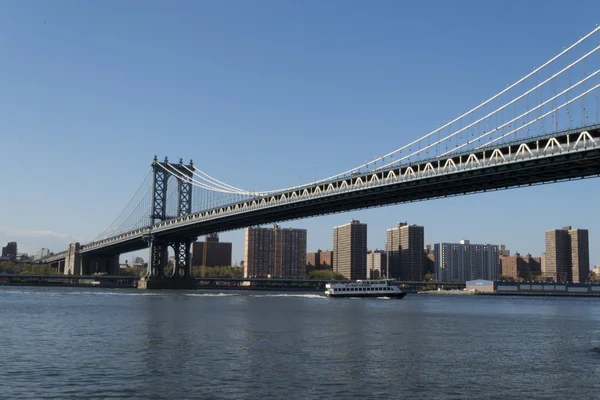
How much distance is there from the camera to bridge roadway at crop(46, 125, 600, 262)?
162 feet

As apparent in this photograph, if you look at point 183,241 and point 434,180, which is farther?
point 183,241

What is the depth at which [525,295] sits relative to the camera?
168 meters

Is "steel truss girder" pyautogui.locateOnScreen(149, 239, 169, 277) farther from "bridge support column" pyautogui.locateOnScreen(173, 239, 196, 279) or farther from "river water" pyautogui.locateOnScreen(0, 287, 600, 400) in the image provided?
"river water" pyautogui.locateOnScreen(0, 287, 600, 400)

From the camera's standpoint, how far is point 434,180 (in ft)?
204

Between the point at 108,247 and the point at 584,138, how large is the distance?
102466mm

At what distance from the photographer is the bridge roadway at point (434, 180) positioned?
162 ft

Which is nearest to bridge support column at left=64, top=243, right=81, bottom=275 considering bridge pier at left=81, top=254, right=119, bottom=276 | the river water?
bridge pier at left=81, top=254, right=119, bottom=276

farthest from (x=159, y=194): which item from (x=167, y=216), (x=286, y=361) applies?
(x=286, y=361)

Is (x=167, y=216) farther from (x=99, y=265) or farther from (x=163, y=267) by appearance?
(x=99, y=265)

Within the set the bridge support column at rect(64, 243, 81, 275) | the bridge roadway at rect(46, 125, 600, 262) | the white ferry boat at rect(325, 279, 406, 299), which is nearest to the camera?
the bridge roadway at rect(46, 125, 600, 262)

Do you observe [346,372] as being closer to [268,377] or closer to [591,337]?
[268,377]

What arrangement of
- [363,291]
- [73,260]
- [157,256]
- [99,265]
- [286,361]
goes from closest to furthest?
[286,361] < [363,291] < [157,256] < [73,260] < [99,265]

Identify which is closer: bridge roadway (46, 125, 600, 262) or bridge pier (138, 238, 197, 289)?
bridge roadway (46, 125, 600, 262)

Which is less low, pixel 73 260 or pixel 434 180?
pixel 434 180
